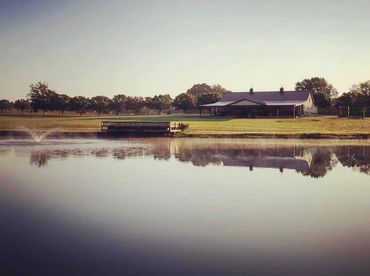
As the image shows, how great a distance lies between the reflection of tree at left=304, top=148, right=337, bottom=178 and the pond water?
0.31 feet

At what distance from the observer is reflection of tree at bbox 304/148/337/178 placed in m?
17.5

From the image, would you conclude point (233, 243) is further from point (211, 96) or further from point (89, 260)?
point (211, 96)

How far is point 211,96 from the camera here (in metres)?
95.6

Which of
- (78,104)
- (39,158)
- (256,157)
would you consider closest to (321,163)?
(256,157)

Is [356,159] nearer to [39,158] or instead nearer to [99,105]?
[39,158]

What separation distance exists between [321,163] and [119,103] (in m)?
98.2

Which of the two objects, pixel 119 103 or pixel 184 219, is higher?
pixel 119 103

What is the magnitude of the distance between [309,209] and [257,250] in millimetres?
3919

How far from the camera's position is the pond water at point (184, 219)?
706 centimetres

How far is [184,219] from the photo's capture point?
32.6 feet

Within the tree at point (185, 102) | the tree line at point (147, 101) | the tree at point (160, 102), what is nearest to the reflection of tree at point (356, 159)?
the tree line at point (147, 101)

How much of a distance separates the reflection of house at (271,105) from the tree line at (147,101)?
5.62 meters

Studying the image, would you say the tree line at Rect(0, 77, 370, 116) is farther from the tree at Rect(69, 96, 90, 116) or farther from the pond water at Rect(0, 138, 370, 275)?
the pond water at Rect(0, 138, 370, 275)

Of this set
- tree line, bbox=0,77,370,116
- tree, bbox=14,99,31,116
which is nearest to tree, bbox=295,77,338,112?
tree line, bbox=0,77,370,116
